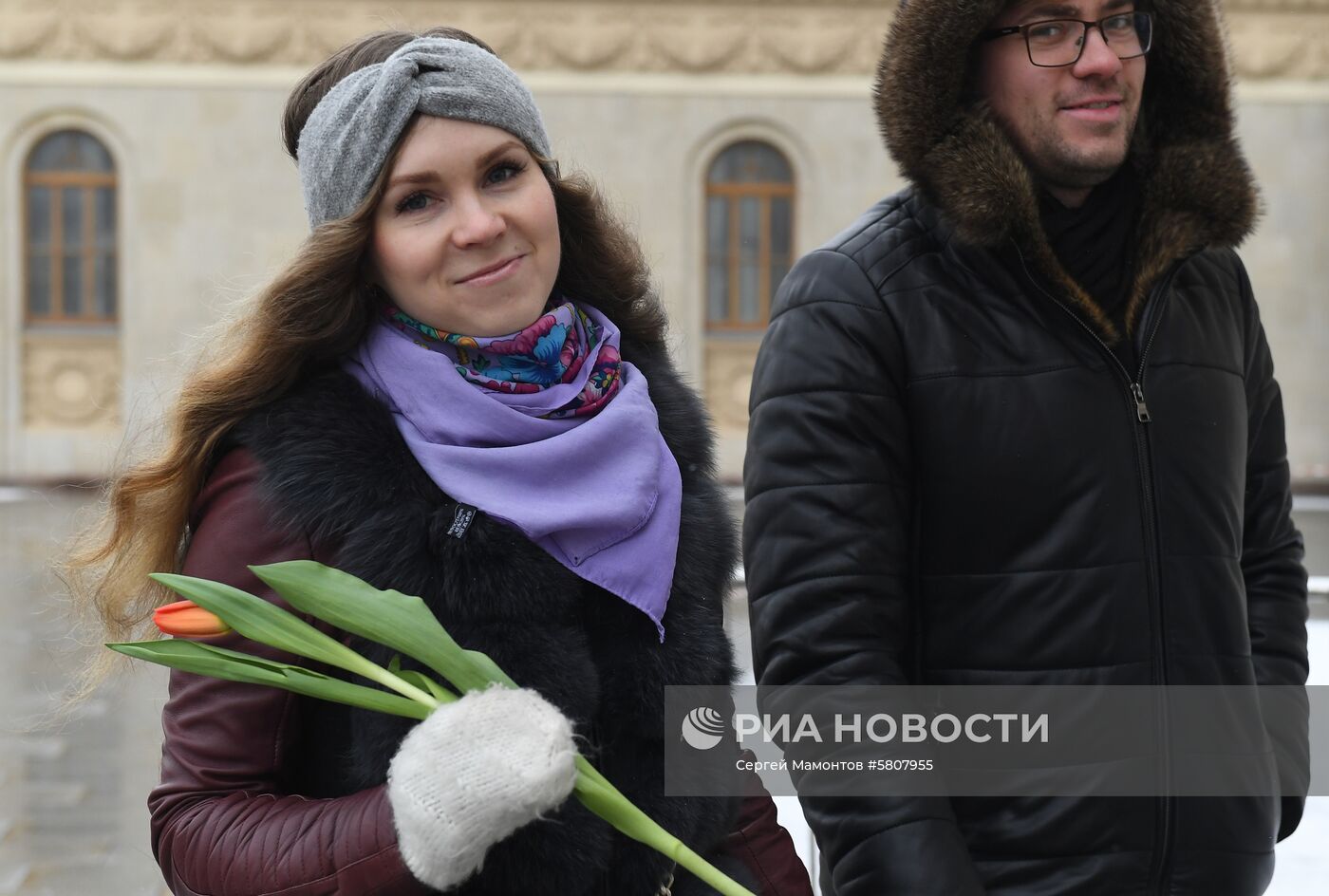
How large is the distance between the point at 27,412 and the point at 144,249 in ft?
7.09

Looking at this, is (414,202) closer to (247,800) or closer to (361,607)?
(361,607)

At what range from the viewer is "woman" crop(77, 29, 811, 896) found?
176 centimetres

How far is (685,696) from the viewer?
197cm

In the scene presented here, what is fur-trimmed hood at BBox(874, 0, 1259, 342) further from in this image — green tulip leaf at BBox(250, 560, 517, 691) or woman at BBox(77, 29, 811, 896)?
green tulip leaf at BBox(250, 560, 517, 691)

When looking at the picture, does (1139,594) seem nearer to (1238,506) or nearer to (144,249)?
(1238,506)

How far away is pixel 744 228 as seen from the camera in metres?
18.7

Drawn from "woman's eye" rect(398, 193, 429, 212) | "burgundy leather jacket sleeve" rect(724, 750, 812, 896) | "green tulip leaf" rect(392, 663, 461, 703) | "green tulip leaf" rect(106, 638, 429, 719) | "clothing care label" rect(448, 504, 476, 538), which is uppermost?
"woman's eye" rect(398, 193, 429, 212)

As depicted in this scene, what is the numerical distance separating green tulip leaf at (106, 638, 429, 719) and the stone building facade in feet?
54.6

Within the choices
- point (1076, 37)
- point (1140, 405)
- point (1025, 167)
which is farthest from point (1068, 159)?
point (1140, 405)

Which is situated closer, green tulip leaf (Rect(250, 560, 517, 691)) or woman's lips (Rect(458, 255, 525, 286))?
green tulip leaf (Rect(250, 560, 517, 691))

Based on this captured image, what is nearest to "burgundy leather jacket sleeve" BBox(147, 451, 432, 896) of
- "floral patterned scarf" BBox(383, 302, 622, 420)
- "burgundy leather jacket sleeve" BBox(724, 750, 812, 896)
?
"floral patterned scarf" BBox(383, 302, 622, 420)

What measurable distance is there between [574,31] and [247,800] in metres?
17.2

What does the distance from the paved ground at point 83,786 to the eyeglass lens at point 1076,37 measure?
1140 millimetres

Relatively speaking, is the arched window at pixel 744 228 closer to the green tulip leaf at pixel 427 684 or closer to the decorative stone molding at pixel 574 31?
the decorative stone molding at pixel 574 31
